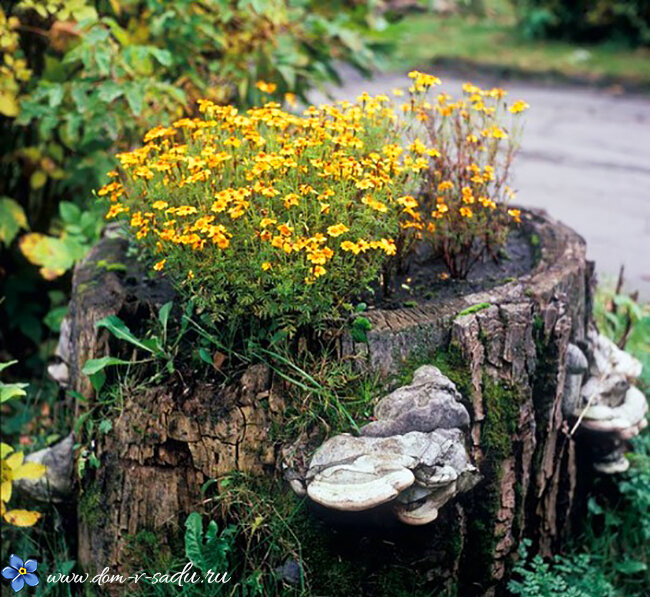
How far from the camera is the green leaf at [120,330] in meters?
2.94

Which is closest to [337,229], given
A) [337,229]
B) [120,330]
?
[337,229]

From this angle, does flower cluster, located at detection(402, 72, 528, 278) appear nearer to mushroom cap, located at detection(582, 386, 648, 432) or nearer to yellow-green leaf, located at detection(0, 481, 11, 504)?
mushroom cap, located at detection(582, 386, 648, 432)

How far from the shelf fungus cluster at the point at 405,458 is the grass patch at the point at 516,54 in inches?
315

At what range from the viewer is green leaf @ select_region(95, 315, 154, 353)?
9.65ft

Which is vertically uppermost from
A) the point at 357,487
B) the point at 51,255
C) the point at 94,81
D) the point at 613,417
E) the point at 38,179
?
the point at 94,81

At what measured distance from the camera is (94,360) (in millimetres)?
2953

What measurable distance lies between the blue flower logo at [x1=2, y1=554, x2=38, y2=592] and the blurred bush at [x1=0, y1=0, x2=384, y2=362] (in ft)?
5.24

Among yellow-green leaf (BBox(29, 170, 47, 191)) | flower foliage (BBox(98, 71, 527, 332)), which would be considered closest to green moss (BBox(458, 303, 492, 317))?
flower foliage (BBox(98, 71, 527, 332))

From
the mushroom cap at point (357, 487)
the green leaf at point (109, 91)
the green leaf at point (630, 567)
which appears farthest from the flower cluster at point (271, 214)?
the green leaf at point (630, 567)

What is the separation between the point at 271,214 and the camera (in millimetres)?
2725

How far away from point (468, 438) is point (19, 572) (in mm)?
1418

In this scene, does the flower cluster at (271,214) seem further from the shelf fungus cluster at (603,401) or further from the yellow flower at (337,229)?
the shelf fungus cluster at (603,401)

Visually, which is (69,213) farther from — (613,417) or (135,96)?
(613,417)

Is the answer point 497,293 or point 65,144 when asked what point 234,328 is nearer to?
point 497,293
